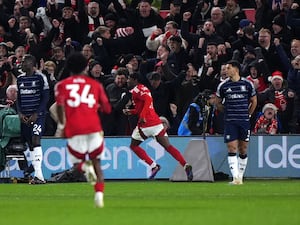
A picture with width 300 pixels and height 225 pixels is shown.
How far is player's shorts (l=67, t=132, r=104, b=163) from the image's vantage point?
15.7 meters

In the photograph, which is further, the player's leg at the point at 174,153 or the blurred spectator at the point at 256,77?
the blurred spectator at the point at 256,77

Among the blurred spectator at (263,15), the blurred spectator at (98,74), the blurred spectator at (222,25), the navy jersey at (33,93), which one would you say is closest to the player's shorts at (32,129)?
→ the navy jersey at (33,93)

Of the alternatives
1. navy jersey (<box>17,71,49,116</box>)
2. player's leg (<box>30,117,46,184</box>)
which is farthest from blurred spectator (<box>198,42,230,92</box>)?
player's leg (<box>30,117,46,184</box>)

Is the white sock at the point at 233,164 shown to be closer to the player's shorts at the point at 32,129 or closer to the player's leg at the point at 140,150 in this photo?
the player's leg at the point at 140,150

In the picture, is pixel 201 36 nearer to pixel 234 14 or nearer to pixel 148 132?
pixel 234 14

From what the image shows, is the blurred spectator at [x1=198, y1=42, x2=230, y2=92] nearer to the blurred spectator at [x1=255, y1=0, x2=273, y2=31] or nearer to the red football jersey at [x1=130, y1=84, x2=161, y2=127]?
the blurred spectator at [x1=255, y1=0, x2=273, y2=31]

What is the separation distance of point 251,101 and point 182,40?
494 centimetres

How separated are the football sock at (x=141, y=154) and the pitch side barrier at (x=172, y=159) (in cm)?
130

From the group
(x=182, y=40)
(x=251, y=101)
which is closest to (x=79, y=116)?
(x=251, y=101)

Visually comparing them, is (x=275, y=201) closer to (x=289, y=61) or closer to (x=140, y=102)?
(x=140, y=102)

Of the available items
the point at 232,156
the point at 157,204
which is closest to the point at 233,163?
the point at 232,156

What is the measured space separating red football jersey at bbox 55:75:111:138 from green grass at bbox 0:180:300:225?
3.99 ft

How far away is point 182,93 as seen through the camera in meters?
26.1

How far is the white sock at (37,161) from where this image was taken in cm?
2353
